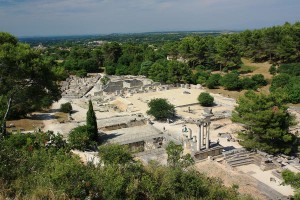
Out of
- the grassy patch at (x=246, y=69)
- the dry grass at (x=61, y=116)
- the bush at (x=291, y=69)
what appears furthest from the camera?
Answer: the grassy patch at (x=246, y=69)

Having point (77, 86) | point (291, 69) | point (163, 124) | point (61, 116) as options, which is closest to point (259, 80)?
point (291, 69)

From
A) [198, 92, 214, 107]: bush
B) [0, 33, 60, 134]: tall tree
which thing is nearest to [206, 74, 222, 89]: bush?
[198, 92, 214, 107]: bush

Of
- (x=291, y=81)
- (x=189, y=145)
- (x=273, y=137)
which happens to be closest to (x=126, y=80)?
(x=291, y=81)

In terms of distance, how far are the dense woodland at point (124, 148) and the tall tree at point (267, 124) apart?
2.8 inches

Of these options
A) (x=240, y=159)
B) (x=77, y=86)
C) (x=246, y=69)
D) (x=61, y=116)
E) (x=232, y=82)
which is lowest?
(x=77, y=86)

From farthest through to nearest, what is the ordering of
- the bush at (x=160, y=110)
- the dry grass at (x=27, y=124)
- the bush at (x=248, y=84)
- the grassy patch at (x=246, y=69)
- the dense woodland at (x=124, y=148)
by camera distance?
the grassy patch at (x=246, y=69)
the bush at (x=248, y=84)
the bush at (x=160, y=110)
the dry grass at (x=27, y=124)
the dense woodland at (x=124, y=148)

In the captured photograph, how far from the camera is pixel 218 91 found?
164ft

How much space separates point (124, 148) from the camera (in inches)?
687

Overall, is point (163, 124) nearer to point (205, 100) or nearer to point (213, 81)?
point (205, 100)

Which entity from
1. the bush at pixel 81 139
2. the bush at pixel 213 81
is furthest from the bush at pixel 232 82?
the bush at pixel 81 139

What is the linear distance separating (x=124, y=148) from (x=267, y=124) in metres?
12.3

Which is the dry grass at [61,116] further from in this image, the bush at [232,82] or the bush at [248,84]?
the bush at [248,84]

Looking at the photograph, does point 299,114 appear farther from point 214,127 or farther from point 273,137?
point 273,137

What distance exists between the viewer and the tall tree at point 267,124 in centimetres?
→ 2375
